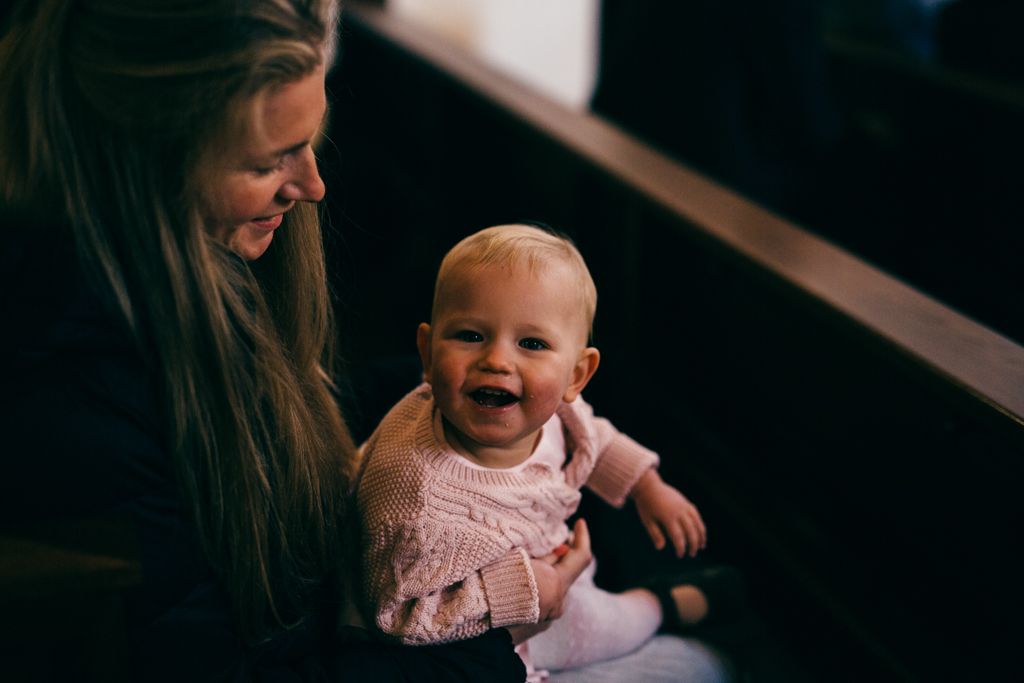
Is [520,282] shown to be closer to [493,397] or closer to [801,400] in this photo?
[493,397]

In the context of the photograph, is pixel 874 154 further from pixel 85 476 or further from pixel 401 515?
pixel 85 476

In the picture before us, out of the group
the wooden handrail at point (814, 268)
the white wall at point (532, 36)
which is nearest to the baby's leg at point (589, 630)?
the wooden handrail at point (814, 268)

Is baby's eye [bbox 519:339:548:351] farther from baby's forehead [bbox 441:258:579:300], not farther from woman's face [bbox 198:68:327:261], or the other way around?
woman's face [bbox 198:68:327:261]

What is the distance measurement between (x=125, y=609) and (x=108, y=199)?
14.7 inches

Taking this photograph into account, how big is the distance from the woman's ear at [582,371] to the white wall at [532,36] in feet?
14.4

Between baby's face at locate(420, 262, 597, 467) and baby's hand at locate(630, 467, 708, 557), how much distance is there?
29cm

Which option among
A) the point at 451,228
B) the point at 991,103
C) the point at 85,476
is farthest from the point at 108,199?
the point at 991,103

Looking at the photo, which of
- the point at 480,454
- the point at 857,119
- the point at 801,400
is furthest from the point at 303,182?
the point at 857,119

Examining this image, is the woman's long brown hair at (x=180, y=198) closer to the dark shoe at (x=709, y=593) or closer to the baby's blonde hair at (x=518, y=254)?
the baby's blonde hair at (x=518, y=254)

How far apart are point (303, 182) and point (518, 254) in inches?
10.5

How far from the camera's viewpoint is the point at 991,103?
3.14 m

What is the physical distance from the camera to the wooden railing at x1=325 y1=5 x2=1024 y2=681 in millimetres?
1193

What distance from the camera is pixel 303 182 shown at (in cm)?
88

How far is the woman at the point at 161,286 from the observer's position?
2.38 ft
